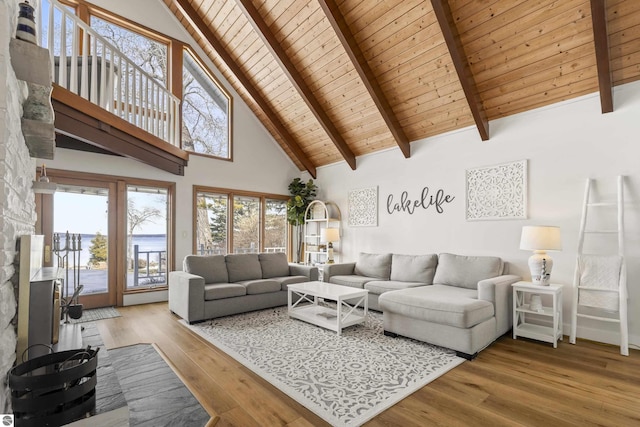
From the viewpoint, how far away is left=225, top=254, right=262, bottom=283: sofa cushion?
4.91 metres

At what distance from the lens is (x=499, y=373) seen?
2.72 meters

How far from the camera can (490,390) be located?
95.2 inches

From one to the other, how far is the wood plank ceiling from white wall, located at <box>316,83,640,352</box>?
0.58ft

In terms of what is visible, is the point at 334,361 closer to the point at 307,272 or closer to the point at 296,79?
the point at 307,272

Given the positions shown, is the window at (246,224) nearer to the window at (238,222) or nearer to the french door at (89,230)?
the window at (238,222)

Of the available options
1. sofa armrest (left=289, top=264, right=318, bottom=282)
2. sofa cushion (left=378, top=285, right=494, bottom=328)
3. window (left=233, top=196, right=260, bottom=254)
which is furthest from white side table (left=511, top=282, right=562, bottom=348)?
window (left=233, top=196, right=260, bottom=254)

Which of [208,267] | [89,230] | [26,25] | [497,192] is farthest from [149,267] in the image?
[497,192]

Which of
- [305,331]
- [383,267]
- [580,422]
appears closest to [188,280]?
[305,331]

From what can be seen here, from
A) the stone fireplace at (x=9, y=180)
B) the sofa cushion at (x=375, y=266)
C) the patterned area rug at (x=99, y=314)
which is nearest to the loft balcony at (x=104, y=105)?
the stone fireplace at (x=9, y=180)

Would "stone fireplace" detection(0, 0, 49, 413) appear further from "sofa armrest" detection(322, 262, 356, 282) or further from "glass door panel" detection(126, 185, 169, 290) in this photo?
"sofa armrest" detection(322, 262, 356, 282)

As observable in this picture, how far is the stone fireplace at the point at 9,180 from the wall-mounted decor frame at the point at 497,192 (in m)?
4.67

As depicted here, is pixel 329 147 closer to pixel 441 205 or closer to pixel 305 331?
pixel 441 205

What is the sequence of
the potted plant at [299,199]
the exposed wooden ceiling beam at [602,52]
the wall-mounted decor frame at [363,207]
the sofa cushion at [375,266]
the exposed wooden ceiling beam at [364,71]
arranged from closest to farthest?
the exposed wooden ceiling beam at [602,52], the exposed wooden ceiling beam at [364,71], the sofa cushion at [375,266], the wall-mounted decor frame at [363,207], the potted plant at [299,199]

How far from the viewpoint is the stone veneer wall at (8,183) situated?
1329mm
